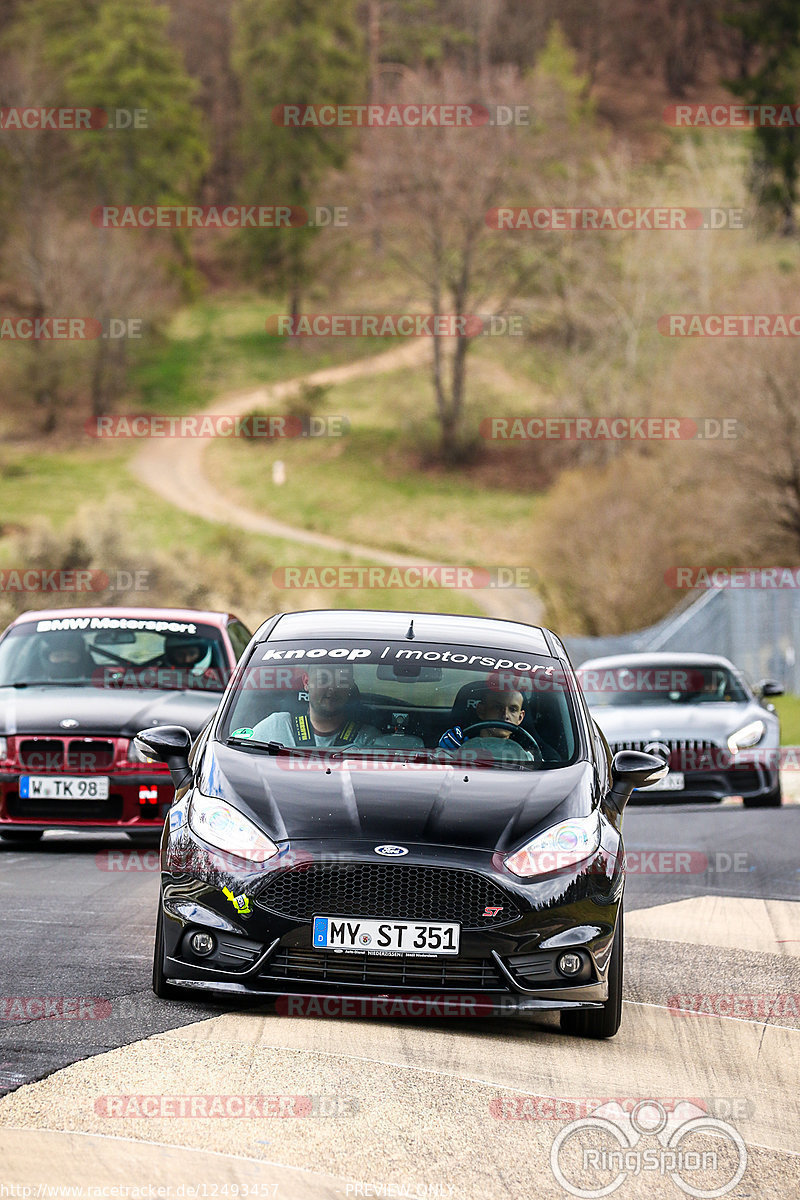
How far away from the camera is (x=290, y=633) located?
761 centimetres

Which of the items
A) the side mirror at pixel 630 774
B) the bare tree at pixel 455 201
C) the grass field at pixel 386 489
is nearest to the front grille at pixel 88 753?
the side mirror at pixel 630 774

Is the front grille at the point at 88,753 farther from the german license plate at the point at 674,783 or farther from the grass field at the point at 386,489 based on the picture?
the grass field at the point at 386,489

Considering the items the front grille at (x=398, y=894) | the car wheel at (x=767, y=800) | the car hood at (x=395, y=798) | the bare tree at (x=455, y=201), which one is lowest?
the car wheel at (x=767, y=800)

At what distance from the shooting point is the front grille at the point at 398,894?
582cm

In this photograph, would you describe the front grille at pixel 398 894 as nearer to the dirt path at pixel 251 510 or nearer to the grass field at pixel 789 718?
the grass field at pixel 789 718

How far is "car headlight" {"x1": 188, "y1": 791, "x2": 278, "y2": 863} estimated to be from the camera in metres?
5.97

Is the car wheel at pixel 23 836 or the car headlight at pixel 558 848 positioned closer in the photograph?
the car headlight at pixel 558 848

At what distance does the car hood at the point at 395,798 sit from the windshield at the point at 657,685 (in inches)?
378

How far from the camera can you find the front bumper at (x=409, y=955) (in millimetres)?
5836

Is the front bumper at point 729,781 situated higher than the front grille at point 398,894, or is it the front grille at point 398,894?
the front grille at point 398,894

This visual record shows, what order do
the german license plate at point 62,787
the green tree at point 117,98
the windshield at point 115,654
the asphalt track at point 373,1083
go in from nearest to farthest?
1. the asphalt track at point 373,1083
2. the german license plate at point 62,787
3. the windshield at point 115,654
4. the green tree at point 117,98

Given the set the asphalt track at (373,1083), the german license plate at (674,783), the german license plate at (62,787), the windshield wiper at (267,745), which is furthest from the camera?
the german license plate at (674,783)

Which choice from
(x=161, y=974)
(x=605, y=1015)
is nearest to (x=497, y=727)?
(x=605, y=1015)

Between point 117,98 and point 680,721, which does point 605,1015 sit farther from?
point 117,98
